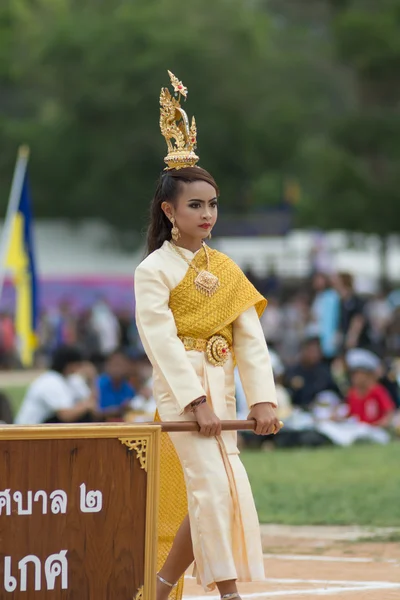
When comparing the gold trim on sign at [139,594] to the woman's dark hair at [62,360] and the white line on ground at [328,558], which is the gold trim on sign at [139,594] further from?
the woman's dark hair at [62,360]

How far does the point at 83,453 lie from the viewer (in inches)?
196

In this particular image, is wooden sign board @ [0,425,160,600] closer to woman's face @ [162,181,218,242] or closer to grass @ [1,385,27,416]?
woman's face @ [162,181,218,242]

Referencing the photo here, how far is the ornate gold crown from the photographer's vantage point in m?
5.77

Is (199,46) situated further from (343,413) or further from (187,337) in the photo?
(187,337)

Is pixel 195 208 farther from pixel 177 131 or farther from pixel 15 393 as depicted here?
pixel 15 393

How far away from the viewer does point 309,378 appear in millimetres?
15539

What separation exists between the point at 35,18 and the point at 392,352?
34.1 metres

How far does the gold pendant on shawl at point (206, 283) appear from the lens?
18.5ft

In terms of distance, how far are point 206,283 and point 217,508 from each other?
88 centimetres

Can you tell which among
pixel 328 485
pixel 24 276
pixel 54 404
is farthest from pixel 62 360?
pixel 24 276

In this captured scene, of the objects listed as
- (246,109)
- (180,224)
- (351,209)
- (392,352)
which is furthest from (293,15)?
(180,224)

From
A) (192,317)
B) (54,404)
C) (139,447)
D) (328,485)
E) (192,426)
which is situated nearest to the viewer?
(139,447)

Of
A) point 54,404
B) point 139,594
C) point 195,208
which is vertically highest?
point 54,404

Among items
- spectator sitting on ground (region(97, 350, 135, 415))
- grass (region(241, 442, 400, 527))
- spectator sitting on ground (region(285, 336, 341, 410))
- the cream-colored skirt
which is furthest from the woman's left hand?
spectator sitting on ground (region(285, 336, 341, 410))
